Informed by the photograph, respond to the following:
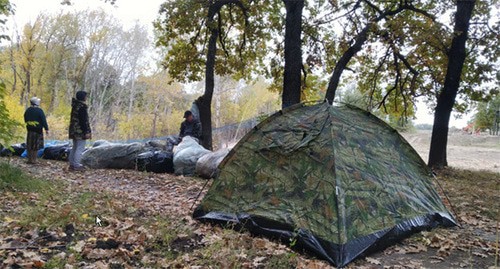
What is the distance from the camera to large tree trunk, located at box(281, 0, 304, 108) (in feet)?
29.4

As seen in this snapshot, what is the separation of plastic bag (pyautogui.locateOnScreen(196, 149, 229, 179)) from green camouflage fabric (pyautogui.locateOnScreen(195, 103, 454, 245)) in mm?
3133

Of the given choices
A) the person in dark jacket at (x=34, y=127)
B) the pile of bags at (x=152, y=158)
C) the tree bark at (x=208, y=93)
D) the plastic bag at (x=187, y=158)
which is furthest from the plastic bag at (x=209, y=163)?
the person in dark jacket at (x=34, y=127)

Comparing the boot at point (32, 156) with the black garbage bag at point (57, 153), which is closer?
the boot at point (32, 156)

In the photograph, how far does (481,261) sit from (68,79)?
36754 mm

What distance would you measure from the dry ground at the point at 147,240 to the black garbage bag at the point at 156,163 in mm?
3142

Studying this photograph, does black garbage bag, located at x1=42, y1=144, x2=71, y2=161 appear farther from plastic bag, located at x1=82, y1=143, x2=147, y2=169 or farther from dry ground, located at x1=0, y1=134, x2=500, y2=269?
dry ground, located at x1=0, y1=134, x2=500, y2=269

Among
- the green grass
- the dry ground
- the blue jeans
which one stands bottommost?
the dry ground

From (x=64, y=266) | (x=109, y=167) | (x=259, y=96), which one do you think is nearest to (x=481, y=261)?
(x=64, y=266)

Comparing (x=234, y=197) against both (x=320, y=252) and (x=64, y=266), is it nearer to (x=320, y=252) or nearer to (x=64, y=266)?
(x=320, y=252)

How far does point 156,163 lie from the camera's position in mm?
9398

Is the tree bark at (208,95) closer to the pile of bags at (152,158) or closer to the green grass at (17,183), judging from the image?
the pile of bags at (152,158)

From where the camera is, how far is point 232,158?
5.15 meters

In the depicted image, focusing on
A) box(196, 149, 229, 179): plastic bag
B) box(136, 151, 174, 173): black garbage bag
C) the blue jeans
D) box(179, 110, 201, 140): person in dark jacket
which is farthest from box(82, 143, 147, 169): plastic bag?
box(196, 149, 229, 179): plastic bag

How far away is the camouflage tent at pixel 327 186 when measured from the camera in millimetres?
3998
